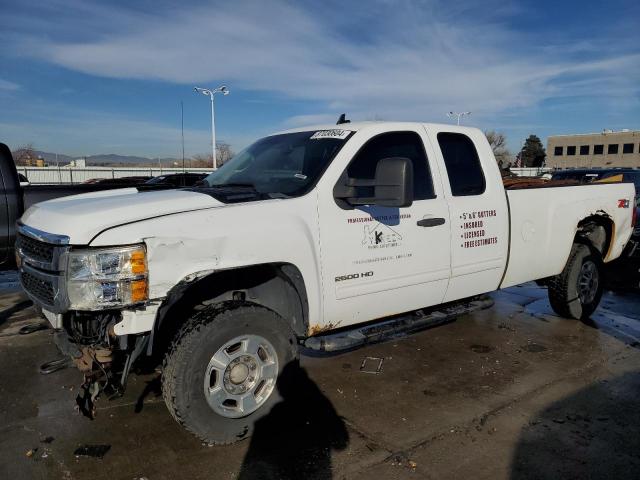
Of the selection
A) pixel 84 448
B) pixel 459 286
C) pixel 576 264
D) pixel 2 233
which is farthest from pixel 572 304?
pixel 2 233

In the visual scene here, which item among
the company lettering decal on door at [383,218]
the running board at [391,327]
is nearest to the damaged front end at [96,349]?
the running board at [391,327]

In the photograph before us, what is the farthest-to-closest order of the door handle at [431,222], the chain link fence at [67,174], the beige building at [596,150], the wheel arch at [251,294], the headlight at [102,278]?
the beige building at [596,150], the chain link fence at [67,174], the door handle at [431,222], the wheel arch at [251,294], the headlight at [102,278]

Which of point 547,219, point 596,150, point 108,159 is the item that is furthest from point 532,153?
point 547,219

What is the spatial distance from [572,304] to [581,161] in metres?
82.1

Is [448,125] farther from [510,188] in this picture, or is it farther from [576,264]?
[576,264]

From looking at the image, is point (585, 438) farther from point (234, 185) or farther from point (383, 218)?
point (234, 185)

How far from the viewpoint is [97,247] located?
9.25ft

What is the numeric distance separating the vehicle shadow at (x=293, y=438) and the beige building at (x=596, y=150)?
265ft

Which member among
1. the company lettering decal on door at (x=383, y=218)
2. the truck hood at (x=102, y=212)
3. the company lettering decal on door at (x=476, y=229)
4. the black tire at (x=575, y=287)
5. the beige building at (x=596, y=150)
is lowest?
the black tire at (x=575, y=287)

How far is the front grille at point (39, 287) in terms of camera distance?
2.97 meters

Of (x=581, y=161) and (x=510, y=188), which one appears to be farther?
(x=581, y=161)

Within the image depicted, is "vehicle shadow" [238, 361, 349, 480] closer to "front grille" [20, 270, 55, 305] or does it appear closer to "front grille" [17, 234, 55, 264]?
"front grille" [20, 270, 55, 305]

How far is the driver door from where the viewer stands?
11.8ft

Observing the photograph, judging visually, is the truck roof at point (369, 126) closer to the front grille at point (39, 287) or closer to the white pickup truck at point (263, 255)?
the white pickup truck at point (263, 255)
